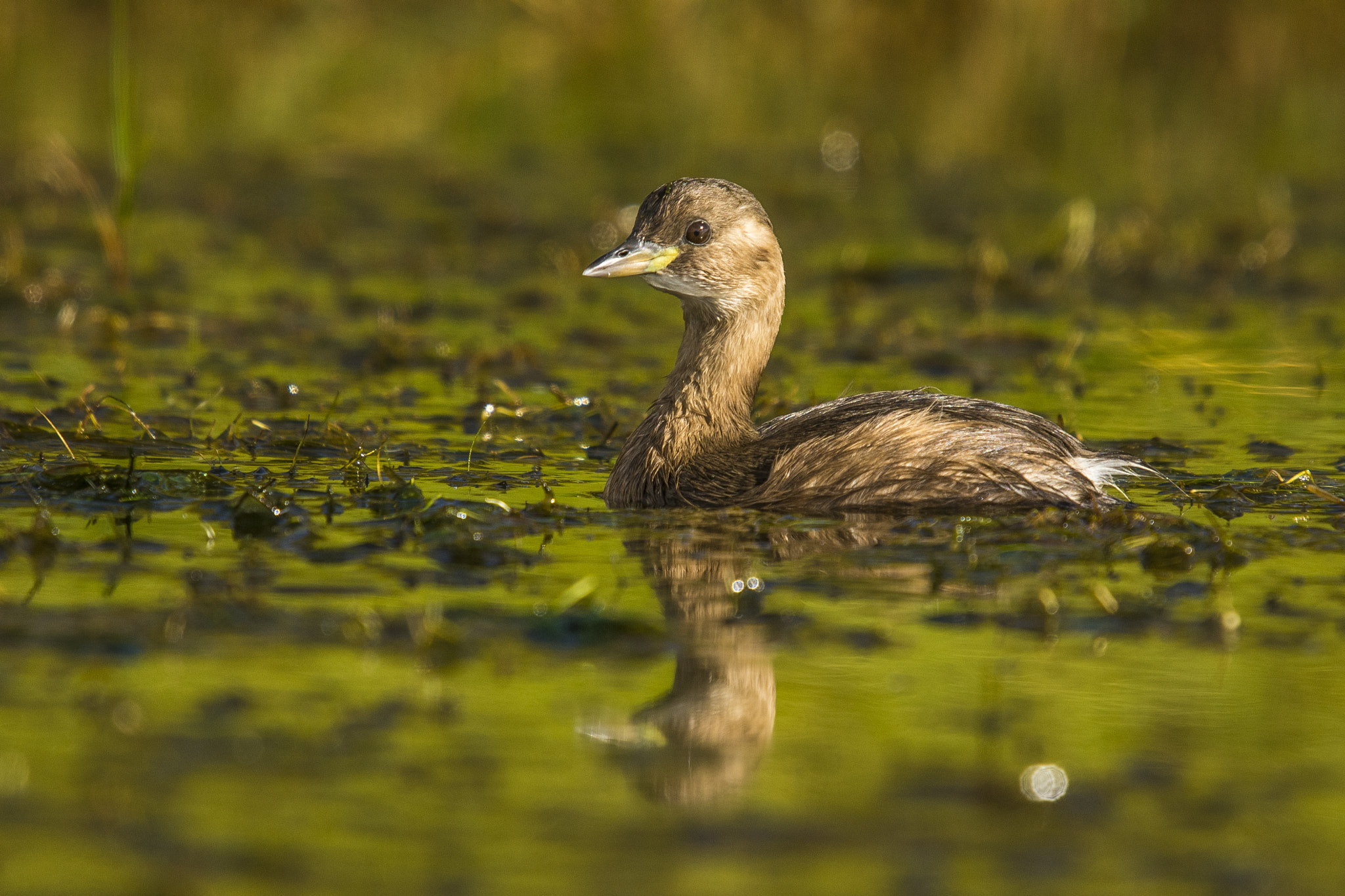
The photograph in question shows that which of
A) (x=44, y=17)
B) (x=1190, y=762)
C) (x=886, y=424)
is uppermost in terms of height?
(x=44, y=17)

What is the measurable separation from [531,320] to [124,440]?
376cm

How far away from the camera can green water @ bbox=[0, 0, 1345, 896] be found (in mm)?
3943

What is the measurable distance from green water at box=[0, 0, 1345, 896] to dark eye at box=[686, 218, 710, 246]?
42.9 inches

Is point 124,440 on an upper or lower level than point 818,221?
lower

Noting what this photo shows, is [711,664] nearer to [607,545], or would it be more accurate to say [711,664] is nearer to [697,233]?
[607,545]

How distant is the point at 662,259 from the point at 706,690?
286cm

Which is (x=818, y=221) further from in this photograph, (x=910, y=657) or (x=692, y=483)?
(x=910, y=657)

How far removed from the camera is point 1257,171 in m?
16.0

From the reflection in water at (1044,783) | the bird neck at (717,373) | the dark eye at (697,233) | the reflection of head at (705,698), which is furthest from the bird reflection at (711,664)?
the dark eye at (697,233)

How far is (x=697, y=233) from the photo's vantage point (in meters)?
7.35

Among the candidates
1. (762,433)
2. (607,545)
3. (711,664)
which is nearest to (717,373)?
(762,433)

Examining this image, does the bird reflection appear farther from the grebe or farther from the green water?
the grebe

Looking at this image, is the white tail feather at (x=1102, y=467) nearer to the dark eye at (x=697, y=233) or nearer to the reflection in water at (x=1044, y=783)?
the dark eye at (x=697, y=233)

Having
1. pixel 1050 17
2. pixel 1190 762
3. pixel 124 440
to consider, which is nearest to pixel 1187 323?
pixel 124 440
